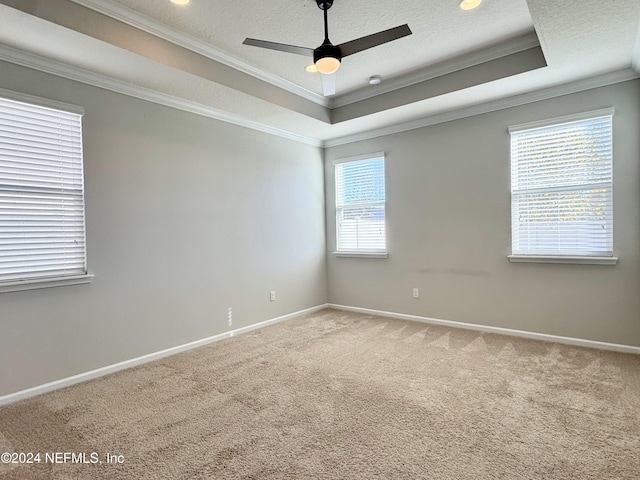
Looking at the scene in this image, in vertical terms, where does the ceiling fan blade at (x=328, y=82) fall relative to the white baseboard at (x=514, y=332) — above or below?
above

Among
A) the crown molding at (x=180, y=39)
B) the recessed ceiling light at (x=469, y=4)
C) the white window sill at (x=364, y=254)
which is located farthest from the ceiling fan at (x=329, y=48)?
the white window sill at (x=364, y=254)

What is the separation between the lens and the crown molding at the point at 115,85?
2609 mm

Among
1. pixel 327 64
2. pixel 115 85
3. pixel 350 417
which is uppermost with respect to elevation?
pixel 115 85

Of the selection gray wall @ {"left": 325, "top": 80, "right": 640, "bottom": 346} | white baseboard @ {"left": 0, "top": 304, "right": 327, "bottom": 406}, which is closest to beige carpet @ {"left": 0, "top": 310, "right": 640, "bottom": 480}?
white baseboard @ {"left": 0, "top": 304, "right": 327, "bottom": 406}

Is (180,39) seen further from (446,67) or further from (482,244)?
(482,244)

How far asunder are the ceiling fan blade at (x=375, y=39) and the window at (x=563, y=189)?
2.40 m

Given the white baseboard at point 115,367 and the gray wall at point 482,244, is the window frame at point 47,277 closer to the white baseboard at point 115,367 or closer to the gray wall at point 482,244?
the white baseboard at point 115,367

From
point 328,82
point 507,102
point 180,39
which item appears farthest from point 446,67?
point 180,39

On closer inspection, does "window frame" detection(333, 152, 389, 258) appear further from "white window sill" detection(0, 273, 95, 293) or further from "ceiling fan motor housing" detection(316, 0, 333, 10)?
"white window sill" detection(0, 273, 95, 293)

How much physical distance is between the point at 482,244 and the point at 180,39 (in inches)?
146

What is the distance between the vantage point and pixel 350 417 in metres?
2.29

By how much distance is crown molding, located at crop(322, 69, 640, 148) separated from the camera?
10.8 feet

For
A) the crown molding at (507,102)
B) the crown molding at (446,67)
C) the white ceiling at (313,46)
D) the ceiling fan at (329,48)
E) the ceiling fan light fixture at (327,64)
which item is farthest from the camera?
the crown molding at (507,102)

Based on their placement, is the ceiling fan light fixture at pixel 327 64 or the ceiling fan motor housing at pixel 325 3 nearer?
the ceiling fan light fixture at pixel 327 64
